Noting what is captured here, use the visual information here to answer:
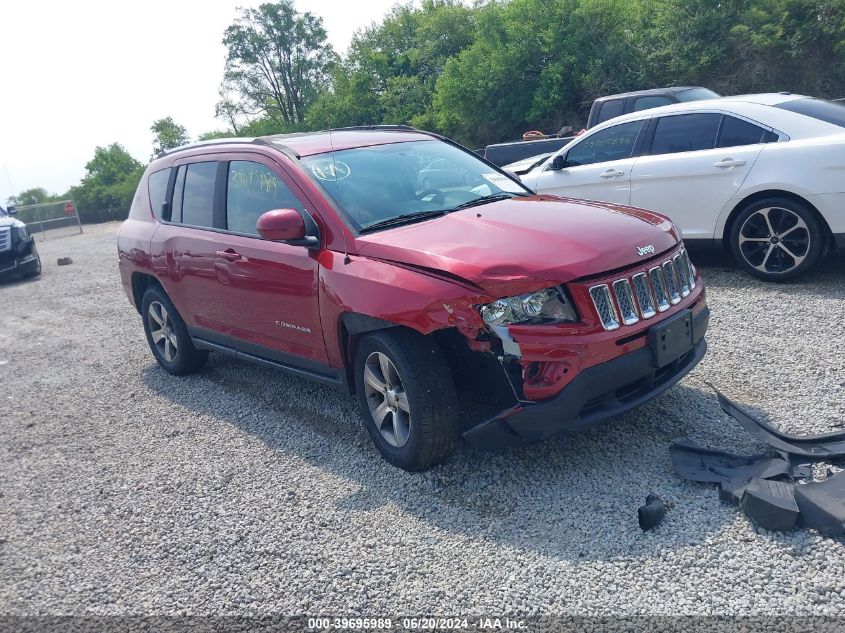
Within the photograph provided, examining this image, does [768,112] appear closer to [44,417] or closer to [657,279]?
[657,279]

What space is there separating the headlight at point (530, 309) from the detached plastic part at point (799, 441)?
119 centimetres

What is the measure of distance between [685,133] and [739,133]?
0.58 metres

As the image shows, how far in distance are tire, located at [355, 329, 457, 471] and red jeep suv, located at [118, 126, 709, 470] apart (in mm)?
10

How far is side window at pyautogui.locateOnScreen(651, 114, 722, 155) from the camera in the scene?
7055 mm

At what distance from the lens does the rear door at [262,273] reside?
4422 mm

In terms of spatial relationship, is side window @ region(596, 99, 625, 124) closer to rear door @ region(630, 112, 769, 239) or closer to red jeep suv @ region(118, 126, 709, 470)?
rear door @ region(630, 112, 769, 239)

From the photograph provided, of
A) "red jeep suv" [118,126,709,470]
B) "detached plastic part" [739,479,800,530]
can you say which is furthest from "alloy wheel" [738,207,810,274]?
"detached plastic part" [739,479,800,530]

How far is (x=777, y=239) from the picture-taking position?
653 centimetres

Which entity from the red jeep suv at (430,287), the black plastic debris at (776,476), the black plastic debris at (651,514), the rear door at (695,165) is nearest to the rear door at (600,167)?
the rear door at (695,165)

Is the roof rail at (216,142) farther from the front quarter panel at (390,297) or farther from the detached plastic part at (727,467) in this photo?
the detached plastic part at (727,467)

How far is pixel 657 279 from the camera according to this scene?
3.82 m

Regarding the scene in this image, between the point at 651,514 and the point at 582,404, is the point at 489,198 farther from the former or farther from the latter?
the point at 651,514

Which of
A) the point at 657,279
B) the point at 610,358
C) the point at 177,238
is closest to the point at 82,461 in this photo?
the point at 177,238

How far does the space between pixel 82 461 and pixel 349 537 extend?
2.37 meters
